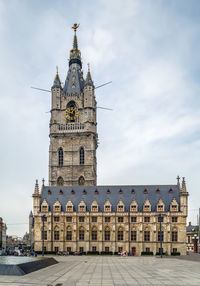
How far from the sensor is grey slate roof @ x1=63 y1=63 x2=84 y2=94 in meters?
122

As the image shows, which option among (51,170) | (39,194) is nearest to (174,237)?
(39,194)

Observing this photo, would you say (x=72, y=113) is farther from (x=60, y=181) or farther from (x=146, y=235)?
(x=146, y=235)

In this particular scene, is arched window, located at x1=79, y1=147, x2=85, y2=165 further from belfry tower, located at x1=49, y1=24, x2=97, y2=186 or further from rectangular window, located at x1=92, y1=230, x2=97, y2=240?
rectangular window, located at x1=92, y1=230, x2=97, y2=240

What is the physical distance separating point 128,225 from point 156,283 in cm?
5768

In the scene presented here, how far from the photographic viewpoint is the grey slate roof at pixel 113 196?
88.1 m

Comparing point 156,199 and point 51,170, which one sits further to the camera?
point 51,170

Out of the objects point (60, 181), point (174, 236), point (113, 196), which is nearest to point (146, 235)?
point (174, 236)

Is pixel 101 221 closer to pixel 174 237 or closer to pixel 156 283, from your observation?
pixel 174 237

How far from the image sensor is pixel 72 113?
118 meters

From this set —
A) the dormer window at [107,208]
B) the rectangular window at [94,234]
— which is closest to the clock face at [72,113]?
the dormer window at [107,208]

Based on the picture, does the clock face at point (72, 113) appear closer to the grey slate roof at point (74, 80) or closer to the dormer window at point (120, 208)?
the grey slate roof at point (74, 80)

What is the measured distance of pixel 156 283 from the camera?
28.1m

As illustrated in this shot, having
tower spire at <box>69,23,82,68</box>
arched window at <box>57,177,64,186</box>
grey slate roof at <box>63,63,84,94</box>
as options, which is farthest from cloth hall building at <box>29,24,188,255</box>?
tower spire at <box>69,23,82,68</box>

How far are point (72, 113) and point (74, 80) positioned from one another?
14136 millimetres
